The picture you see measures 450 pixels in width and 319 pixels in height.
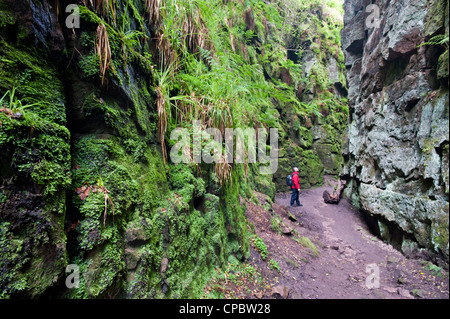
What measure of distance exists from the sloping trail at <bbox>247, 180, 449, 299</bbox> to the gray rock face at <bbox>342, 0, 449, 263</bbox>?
0.85 metres

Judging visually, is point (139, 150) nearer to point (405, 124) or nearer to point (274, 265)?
point (274, 265)

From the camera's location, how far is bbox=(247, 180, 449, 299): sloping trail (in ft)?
12.6

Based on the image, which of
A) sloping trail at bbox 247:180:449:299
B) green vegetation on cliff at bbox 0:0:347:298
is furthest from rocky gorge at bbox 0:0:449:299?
sloping trail at bbox 247:180:449:299

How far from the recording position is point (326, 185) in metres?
14.3

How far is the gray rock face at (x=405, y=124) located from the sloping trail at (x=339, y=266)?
0.85m

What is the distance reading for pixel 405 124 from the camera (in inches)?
239

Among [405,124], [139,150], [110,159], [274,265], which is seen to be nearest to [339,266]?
[274,265]

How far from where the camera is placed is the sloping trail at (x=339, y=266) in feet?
12.6

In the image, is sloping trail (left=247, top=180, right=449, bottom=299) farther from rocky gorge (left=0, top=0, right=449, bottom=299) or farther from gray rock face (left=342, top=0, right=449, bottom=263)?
gray rock face (left=342, top=0, right=449, bottom=263)

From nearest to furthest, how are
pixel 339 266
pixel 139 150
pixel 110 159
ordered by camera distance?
pixel 110 159 → pixel 139 150 → pixel 339 266

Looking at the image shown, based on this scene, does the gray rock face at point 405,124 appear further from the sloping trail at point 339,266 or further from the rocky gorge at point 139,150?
the sloping trail at point 339,266

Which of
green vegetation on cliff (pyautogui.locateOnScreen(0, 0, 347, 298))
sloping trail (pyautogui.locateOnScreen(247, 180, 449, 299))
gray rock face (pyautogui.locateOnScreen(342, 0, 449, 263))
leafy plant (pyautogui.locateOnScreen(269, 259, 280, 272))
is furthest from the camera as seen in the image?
gray rock face (pyautogui.locateOnScreen(342, 0, 449, 263))

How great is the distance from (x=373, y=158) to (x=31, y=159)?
926cm

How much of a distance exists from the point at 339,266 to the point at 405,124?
4723mm
